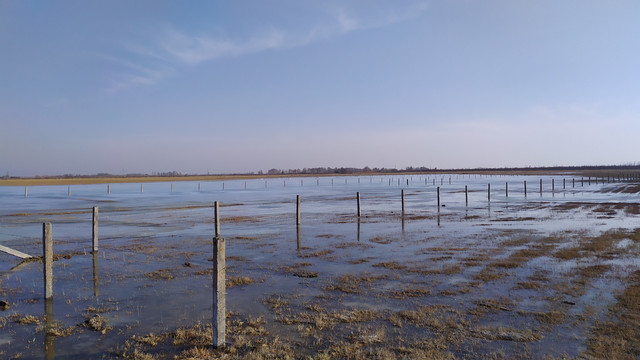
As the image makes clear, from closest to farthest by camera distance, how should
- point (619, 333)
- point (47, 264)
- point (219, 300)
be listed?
point (219, 300)
point (619, 333)
point (47, 264)

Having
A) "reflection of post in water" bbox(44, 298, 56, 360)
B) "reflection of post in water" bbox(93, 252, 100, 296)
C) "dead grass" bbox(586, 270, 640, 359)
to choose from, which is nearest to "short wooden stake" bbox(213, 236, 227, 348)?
"reflection of post in water" bbox(44, 298, 56, 360)

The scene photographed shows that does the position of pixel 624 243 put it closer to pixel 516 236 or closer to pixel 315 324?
pixel 516 236

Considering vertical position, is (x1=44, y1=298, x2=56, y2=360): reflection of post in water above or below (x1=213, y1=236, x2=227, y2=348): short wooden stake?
below

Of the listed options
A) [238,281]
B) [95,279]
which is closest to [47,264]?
[95,279]

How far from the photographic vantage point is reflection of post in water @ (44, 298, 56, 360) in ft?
20.5

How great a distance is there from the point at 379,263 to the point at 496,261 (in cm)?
350

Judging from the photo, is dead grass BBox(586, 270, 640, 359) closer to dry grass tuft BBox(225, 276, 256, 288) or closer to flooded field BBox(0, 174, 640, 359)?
flooded field BBox(0, 174, 640, 359)

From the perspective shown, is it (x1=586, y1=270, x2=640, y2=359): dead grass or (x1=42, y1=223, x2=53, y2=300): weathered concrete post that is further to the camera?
(x1=42, y1=223, x2=53, y2=300): weathered concrete post

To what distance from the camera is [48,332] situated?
277 inches

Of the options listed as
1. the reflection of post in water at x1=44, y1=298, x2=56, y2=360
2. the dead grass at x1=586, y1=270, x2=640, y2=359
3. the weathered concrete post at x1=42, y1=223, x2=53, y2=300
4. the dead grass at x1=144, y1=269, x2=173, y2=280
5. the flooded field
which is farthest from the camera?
the dead grass at x1=144, y1=269, x2=173, y2=280

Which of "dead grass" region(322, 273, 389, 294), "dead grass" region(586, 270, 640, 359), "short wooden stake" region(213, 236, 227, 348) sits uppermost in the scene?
"short wooden stake" region(213, 236, 227, 348)

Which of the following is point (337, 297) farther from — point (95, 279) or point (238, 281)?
point (95, 279)

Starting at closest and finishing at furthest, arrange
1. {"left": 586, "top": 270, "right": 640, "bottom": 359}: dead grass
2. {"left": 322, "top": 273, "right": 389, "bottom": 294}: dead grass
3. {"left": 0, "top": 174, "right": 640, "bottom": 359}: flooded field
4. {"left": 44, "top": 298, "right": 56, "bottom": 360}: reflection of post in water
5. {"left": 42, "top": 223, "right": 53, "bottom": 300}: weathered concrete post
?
{"left": 586, "top": 270, "right": 640, "bottom": 359}: dead grass
{"left": 44, "top": 298, "right": 56, "bottom": 360}: reflection of post in water
{"left": 0, "top": 174, "right": 640, "bottom": 359}: flooded field
{"left": 42, "top": 223, "right": 53, "bottom": 300}: weathered concrete post
{"left": 322, "top": 273, "right": 389, "bottom": 294}: dead grass

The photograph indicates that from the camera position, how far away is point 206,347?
6309 millimetres
